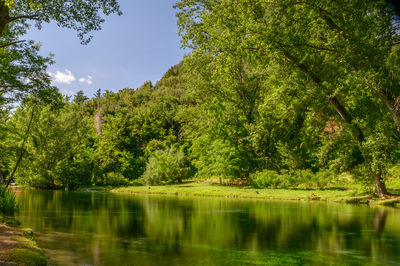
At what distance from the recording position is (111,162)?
50812 mm

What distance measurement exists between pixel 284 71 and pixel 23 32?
51.7 feet

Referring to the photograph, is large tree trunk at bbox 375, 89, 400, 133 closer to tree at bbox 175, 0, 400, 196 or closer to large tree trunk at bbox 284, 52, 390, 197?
tree at bbox 175, 0, 400, 196

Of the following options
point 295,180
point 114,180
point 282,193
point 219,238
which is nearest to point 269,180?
point 295,180

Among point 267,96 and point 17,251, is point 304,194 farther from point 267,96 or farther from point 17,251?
point 17,251

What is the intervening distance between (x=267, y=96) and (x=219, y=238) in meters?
19.6

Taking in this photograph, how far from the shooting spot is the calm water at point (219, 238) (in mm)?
8414

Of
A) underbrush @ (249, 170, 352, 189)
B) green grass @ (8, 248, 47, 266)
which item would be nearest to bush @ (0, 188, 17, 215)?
green grass @ (8, 248, 47, 266)

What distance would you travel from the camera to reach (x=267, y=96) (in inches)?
1142

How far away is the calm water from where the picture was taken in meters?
8.41

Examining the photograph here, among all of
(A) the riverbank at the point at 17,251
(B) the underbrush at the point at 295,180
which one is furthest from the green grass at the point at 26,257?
(B) the underbrush at the point at 295,180

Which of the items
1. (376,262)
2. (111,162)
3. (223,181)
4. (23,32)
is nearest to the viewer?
(376,262)

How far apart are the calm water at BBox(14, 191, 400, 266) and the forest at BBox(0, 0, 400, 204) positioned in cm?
589

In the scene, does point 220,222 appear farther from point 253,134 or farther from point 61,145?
point 61,145

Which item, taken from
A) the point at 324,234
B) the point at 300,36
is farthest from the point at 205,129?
the point at 324,234
